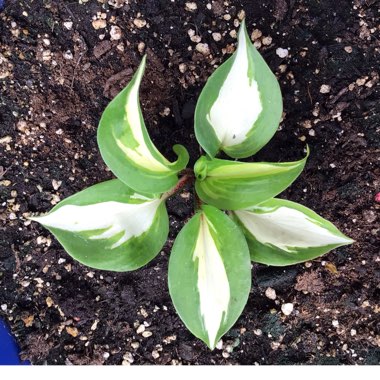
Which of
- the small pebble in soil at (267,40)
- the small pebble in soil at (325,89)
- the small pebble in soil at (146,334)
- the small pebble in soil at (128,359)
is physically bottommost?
the small pebble in soil at (128,359)

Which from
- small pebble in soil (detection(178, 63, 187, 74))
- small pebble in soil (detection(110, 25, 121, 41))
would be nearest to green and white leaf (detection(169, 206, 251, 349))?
small pebble in soil (detection(178, 63, 187, 74))

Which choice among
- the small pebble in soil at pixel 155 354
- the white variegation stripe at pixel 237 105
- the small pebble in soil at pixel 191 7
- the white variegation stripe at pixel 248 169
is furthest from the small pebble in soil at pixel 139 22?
the small pebble in soil at pixel 155 354

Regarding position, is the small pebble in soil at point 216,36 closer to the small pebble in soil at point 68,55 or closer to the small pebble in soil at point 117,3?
the small pebble in soil at point 117,3

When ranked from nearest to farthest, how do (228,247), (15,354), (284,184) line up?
1. (284,184)
2. (228,247)
3. (15,354)

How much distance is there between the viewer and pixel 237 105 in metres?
1.09

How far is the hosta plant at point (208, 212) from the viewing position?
1.03 m

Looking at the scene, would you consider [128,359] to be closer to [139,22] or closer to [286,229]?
[286,229]

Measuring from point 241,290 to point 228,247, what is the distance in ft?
0.29

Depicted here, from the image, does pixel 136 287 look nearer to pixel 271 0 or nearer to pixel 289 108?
pixel 289 108

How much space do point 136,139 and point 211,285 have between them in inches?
12.9

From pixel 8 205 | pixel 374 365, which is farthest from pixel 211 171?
pixel 374 365

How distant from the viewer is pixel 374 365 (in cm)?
139

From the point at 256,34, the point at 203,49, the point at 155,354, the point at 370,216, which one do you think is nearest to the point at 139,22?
the point at 203,49

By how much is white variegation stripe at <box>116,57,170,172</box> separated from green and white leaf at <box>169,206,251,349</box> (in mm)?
147
